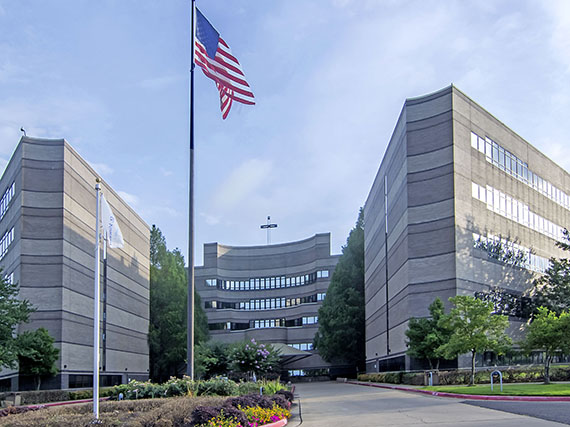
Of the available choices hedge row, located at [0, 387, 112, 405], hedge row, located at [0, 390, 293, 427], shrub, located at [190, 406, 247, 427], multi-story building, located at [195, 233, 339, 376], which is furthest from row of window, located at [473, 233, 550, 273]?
multi-story building, located at [195, 233, 339, 376]

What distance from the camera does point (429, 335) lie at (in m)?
42.1

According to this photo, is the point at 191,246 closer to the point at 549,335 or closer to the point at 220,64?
the point at 220,64

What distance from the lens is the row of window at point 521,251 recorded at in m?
47.3

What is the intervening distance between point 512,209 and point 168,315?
4030 cm

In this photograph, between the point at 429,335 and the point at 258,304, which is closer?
the point at 429,335

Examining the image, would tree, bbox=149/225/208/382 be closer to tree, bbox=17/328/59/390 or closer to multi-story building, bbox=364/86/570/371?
multi-story building, bbox=364/86/570/371

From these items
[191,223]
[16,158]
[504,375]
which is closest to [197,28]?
[191,223]

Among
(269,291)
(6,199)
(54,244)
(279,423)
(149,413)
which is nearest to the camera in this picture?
(149,413)

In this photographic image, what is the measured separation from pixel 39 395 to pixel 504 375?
30486mm

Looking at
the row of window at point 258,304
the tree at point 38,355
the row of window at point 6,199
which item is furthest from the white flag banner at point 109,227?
the row of window at point 258,304

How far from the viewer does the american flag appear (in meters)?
21.0

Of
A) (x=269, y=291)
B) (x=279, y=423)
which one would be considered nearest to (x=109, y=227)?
(x=279, y=423)

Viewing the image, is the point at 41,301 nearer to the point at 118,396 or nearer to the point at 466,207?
the point at 118,396

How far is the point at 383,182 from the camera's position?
65000 mm
